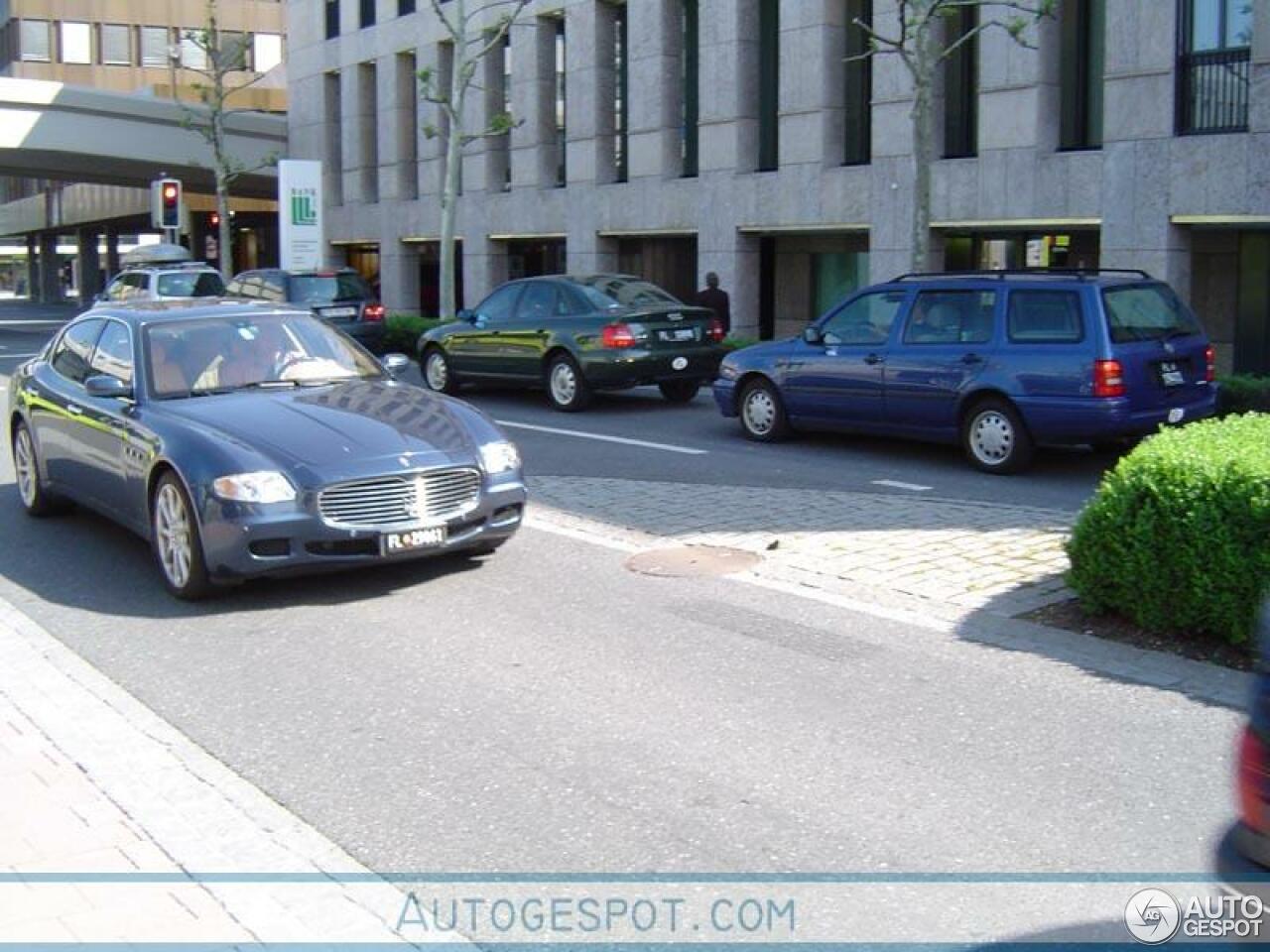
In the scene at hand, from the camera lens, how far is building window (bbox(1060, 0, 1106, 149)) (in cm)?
2230

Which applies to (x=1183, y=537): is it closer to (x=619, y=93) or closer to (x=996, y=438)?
(x=996, y=438)

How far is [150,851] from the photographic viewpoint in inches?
195

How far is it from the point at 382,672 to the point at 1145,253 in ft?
53.5

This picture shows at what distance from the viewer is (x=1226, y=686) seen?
6.68 m

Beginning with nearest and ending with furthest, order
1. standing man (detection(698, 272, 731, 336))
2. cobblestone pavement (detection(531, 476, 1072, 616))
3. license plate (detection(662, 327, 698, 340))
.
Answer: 1. cobblestone pavement (detection(531, 476, 1072, 616))
2. license plate (detection(662, 327, 698, 340))
3. standing man (detection(698, 272, 731, 336))

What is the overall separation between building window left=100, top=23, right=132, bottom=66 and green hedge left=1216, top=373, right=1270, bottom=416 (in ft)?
207

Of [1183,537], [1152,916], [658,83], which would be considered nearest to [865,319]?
[1183,537]

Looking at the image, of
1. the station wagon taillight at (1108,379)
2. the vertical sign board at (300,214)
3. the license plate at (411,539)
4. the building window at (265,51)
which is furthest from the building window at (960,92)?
the building window at (265,51)

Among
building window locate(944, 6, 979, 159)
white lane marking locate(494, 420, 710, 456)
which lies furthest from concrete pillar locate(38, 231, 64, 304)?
white lane marking locate(494, 420, 710, 456)

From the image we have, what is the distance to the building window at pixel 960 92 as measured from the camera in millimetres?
24078

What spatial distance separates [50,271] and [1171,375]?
76193 millimetres

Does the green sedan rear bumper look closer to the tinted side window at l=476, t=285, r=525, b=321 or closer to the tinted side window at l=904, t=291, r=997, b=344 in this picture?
the tinted side window at l=476, t=285, r=525, b=321

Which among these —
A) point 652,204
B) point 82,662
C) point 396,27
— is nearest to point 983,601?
point 82,662

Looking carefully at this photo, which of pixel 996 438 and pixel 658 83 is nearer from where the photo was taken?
pixel 996 438
